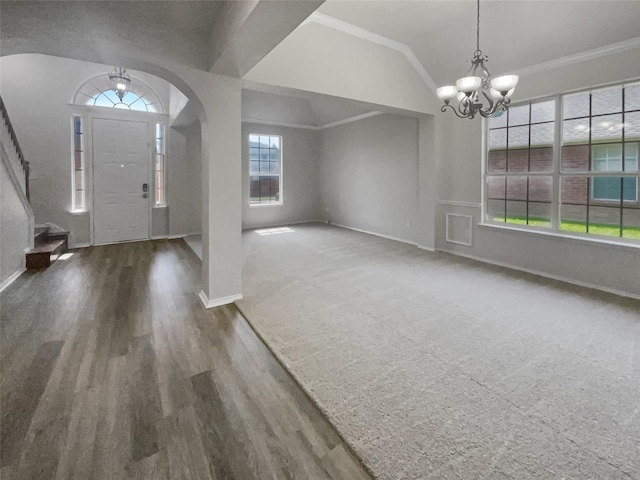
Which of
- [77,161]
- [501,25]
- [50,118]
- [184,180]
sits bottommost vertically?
[184,180]

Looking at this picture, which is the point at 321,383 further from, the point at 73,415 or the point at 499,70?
the point at 499,70

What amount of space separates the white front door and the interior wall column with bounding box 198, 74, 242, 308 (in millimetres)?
4113

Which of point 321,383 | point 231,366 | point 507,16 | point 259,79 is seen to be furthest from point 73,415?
point 507,16

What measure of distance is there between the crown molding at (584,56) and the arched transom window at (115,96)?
6.54 metres

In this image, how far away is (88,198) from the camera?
609 cm

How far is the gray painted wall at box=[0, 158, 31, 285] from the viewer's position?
3764 mm

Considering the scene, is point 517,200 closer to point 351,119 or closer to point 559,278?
point 559,278

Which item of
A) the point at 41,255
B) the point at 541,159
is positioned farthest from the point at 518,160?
the point at 41,255

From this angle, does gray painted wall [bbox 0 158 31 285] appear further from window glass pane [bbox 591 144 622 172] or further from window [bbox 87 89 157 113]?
window glass pane [bbox 591 144 622 172]

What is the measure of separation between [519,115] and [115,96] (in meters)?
7.09

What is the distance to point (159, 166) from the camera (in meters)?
6.81

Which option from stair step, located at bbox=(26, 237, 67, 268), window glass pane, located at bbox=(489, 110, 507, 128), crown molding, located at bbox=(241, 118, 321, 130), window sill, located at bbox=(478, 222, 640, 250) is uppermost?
crown molding, located at bbox=(241, 118, 321, 130)

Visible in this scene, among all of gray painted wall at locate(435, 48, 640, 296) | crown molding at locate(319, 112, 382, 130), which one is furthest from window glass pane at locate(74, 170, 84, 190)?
gray painted wall at locate(435, 48, 640, 296)

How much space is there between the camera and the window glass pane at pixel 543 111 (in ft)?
13.8
